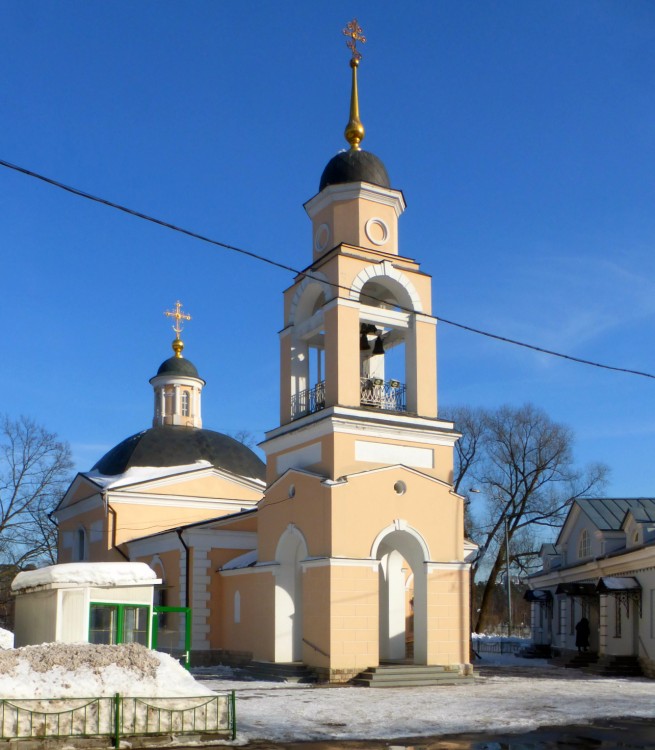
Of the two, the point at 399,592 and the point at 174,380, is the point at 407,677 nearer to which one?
the point at 399,592

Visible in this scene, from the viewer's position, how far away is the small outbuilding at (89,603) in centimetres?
1594

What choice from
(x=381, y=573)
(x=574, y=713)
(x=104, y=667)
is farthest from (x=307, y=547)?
(x=104, y=667)

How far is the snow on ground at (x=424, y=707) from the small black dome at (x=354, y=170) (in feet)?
37.6

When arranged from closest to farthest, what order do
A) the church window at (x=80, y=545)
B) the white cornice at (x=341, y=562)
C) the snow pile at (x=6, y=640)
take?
the snow pile at (x=6, y=640) → the white cornice at (x=341, y=562) → the church window at (x=80, y=545)

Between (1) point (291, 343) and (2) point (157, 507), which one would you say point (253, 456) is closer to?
(2) point (157, 507)

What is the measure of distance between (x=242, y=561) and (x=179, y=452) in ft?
29.0

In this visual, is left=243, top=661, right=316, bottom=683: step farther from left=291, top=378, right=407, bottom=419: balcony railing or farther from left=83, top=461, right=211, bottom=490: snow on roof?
left=83, top=461, right=211, bottom=490: snow on roof

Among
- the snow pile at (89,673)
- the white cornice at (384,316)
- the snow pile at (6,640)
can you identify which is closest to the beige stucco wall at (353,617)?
the white cornice at (384,316)

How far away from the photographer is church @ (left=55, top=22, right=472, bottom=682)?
781 inches

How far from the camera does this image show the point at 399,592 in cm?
2231

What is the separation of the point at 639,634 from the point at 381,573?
7.30m

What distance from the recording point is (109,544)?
30.7 m

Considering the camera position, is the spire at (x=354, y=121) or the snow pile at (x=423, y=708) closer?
the snow pile at (x=423, y=708)

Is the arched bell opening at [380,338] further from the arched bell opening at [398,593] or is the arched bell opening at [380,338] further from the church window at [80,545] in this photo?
the church window at [80,545]
